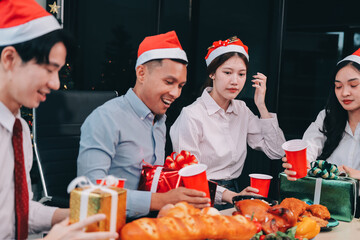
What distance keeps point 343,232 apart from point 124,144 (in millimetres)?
960

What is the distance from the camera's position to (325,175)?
1730 millimetres

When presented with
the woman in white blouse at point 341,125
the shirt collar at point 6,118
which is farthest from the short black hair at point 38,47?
the woman in white blouse at point 341,125

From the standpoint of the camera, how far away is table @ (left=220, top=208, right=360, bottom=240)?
4.86ft

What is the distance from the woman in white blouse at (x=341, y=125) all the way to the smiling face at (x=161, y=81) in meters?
0.97

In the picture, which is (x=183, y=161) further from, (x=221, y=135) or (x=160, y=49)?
(x=221, y=135)

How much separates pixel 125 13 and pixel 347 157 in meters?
3.20

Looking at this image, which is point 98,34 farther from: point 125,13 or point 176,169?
point 176,169

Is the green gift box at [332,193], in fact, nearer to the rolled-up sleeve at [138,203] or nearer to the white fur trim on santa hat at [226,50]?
the rolled-up sleeve at [138,203]

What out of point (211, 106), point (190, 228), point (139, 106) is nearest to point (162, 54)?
point (139, 106)

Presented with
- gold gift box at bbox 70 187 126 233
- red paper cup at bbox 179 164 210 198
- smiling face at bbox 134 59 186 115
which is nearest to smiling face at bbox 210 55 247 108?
smiling face at bbox 134 59 186 115

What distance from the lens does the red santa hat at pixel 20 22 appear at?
116 cm

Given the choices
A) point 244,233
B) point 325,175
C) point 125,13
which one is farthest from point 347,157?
point 125,13

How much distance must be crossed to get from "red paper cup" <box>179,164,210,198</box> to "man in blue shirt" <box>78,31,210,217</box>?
35cm

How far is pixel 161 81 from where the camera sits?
5.74 feet
